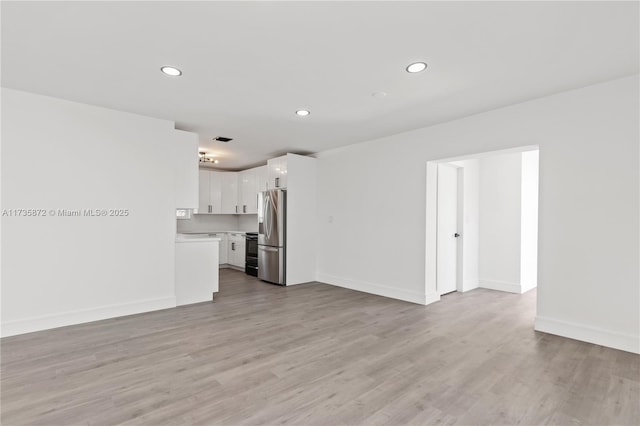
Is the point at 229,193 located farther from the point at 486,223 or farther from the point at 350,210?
the point at 486,223

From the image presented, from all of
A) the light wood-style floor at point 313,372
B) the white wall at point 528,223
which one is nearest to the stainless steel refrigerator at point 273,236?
the light wood-style floor at point 313,372

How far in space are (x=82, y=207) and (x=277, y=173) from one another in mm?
3232

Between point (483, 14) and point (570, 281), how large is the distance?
2843mm

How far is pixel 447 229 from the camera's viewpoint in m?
5.19

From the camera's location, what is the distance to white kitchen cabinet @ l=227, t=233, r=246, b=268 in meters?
7.55

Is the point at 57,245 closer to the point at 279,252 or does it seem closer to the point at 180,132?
the point at 180,132

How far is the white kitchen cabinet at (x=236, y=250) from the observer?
24.8 feet

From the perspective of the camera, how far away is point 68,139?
3631 mm

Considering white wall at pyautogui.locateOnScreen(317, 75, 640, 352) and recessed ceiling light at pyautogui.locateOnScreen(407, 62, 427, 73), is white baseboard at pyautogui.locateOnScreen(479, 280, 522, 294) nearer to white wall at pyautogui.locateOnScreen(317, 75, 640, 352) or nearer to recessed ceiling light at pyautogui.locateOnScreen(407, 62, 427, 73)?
white wall at pyautogui.locateOnScreen(317, 75, 640, 352)

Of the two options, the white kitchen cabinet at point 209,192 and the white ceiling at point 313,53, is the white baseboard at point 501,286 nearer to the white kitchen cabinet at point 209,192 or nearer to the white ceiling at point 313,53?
the white ceiling at point 313,53

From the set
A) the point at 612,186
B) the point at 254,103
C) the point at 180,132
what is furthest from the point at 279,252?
the point at 612,186

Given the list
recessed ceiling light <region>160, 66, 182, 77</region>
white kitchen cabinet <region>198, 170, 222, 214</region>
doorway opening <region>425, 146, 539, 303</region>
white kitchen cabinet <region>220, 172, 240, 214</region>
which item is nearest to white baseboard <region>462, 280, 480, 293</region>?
doorway opening <region>425, 146, 539, 303</region>

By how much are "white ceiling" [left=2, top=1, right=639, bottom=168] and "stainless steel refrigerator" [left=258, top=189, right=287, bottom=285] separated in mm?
2258

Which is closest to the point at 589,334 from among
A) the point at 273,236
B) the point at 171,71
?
the point at 273,236
